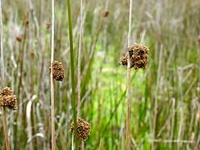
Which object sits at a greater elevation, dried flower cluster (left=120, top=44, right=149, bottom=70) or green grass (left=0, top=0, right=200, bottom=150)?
dried flower cluster (left=120, top=44, right=149, bottom=70)

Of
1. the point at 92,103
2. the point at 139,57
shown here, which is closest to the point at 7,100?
the point at 139,57

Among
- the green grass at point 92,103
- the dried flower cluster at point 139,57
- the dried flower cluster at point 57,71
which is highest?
the dried flower cluster at point 139,57

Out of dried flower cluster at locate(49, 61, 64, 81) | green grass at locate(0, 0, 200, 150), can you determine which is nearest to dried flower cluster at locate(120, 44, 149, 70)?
dried flower cluster at locate(49, 61, 64, 81)

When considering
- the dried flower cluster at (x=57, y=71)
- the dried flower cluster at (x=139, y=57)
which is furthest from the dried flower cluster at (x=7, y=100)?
the dried flower cluster at (x=139, y=57)

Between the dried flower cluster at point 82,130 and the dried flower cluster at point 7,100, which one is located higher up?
the dried flower cluster at point 7,100

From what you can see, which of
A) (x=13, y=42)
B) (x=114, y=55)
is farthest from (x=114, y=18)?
(x=13, y=42)

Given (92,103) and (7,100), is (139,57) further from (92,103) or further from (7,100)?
(92,103)

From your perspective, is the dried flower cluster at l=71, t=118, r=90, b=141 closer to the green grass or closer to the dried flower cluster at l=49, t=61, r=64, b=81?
the dried flower cluster at l=49, t=61, r=64, b=81

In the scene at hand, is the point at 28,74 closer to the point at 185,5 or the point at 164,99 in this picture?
the point at 164,99

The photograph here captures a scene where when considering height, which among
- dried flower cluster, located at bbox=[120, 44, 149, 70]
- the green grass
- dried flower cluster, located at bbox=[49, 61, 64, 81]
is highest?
dried flower cluster, located at bbox=[120, 44, 149, 70]

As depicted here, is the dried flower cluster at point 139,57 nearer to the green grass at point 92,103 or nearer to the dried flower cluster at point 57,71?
the dried flower cluster at point 57,71

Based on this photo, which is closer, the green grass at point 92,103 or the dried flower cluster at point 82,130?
the dried flower cluster at point 82,130
